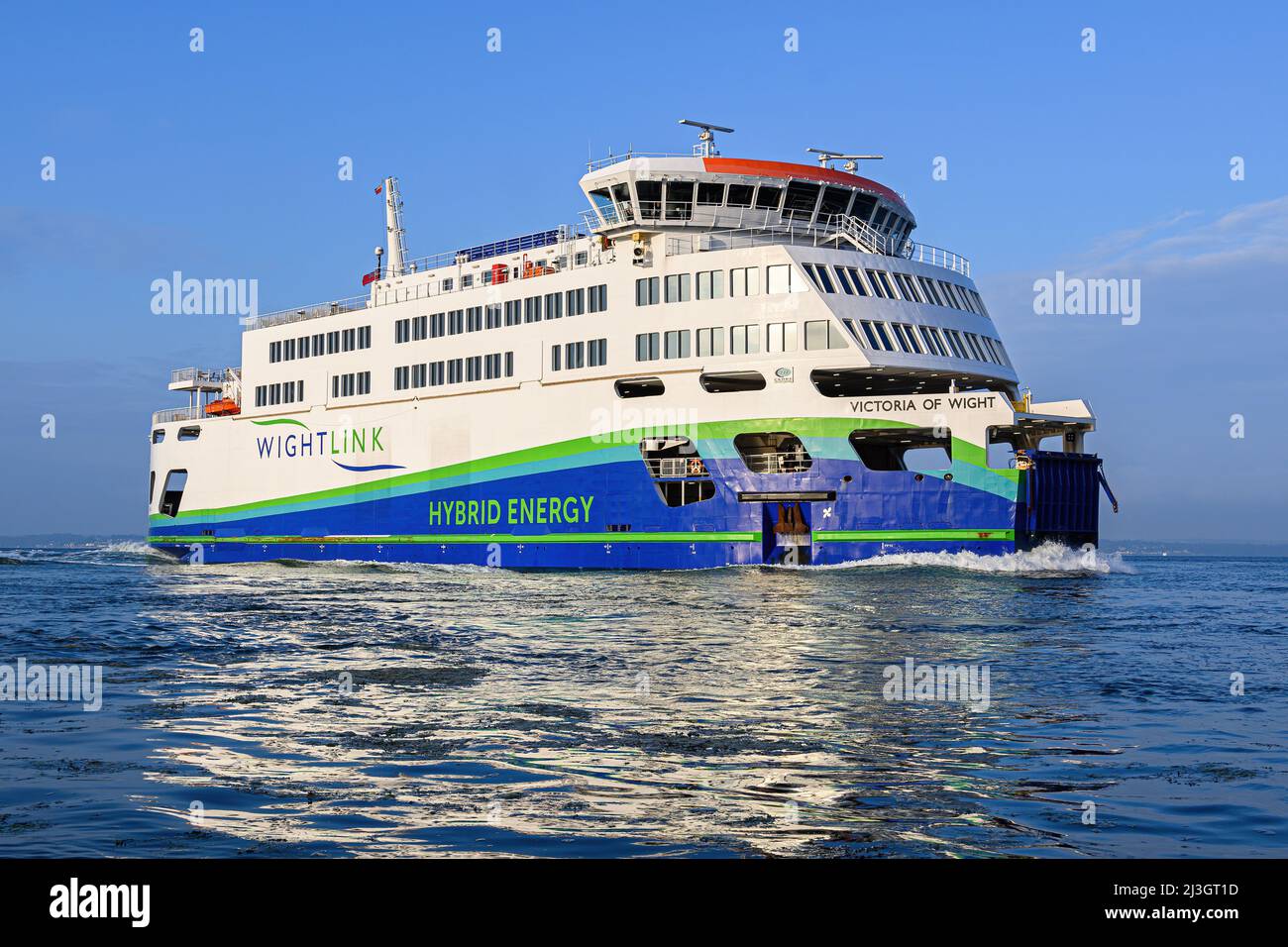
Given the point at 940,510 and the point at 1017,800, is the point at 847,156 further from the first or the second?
the point at 1017,800

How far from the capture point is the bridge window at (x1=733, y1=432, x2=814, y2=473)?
113ft

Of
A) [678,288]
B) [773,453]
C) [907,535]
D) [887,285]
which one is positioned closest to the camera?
[907,535]

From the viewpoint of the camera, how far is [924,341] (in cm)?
3622

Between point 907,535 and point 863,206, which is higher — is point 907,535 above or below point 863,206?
below

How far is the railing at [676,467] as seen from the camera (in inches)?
1417

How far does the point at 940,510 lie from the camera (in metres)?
32.2

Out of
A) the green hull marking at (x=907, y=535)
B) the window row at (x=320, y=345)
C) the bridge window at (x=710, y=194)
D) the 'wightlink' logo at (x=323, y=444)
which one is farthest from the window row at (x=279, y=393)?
the green hull marking at (x=907, y=535)

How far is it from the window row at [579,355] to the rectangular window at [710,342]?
369 centimetres

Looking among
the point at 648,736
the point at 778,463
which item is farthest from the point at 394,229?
the point at 648,736

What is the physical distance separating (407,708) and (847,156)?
105 ft

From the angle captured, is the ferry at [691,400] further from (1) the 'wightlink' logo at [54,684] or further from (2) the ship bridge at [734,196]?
(1) the 'wightlink' logo at [54,684]

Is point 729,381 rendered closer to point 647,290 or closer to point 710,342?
point 710,342

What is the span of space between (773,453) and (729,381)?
11.3 ft
